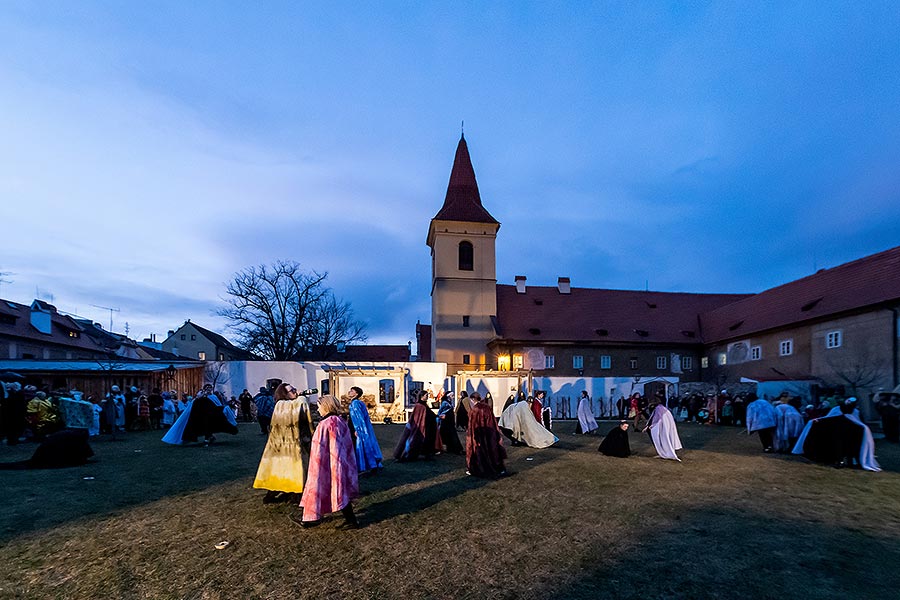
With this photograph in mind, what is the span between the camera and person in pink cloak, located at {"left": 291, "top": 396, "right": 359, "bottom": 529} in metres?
6.15

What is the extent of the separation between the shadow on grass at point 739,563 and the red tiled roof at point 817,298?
70.8ft

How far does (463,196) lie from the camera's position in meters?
40.5

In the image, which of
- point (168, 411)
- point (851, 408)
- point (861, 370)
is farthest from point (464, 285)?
point (851, 408)

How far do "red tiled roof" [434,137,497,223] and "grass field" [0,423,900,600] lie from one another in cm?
2996

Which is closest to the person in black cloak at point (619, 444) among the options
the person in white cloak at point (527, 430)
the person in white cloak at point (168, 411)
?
the person in white cloak at point (527, 430)

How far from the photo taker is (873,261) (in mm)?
26672

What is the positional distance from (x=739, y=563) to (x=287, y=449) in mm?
5590

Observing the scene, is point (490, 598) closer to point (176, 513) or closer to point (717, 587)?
point (717, 587)

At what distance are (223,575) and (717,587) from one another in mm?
4541

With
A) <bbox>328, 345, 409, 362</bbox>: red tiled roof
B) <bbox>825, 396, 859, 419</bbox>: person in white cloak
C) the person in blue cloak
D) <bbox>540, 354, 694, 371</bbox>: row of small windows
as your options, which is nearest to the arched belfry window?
<bbox>540, 354, 694, 371</bbox>: row of small windows

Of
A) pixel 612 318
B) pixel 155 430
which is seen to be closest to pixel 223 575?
pixel 155 430

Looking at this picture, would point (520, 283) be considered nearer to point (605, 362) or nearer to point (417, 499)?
point (605, 362)

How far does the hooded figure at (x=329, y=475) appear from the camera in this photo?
6148mm

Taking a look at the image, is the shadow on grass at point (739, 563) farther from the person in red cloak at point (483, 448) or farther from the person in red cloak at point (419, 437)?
the person in red cloak at point (419, 437)
